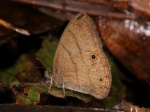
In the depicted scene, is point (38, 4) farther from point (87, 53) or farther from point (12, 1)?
point (87, 53)

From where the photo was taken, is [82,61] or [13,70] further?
[13,70]

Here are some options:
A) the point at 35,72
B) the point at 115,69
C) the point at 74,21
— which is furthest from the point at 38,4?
the point at 74,21

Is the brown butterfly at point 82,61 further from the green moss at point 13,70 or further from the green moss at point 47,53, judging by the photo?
the green moss at point 13,70

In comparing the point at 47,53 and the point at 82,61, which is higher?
the point at 47,53

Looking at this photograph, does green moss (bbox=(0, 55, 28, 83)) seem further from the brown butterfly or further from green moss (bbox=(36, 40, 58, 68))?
the brown butterfly

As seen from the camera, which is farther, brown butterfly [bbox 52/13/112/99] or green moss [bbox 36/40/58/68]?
green moss [bbox 36/40/58/68]

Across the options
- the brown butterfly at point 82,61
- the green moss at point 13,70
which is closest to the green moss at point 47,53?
the green moss at point 13,70

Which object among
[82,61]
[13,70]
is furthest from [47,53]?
[82,61]

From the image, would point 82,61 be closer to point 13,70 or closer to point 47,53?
point 47,53

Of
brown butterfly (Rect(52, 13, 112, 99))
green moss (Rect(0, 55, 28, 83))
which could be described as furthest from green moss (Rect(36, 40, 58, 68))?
brown butterfly (Rect(52, 13, 112, 99))
